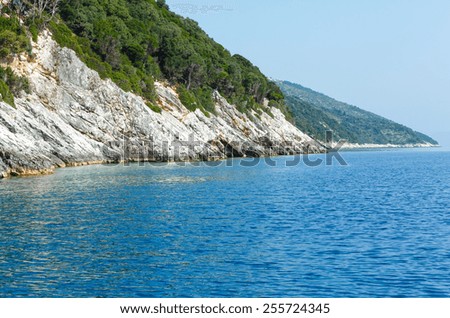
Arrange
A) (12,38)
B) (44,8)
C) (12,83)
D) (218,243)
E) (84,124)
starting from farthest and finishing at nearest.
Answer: (44,8)
(84,124)
(12,38)
(12,83)
(218,243)

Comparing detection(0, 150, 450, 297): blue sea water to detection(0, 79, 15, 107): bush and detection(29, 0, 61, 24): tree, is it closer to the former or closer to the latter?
detection(0, 79, 15, 107): bush

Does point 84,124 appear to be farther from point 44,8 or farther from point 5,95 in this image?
point 44,8

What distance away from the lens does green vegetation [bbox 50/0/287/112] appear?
295ft

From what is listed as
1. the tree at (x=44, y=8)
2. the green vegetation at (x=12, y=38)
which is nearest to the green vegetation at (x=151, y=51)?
the tree at (x=44, y=8)

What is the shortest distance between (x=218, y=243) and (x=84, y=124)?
55.0 m

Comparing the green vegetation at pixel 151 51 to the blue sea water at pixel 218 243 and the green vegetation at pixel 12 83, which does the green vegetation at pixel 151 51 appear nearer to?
the green vegetation at pixel 12 83

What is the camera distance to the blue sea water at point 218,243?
727 inches

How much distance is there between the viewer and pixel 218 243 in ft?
82.6

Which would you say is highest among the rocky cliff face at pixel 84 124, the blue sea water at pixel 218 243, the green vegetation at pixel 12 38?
the green vegetation at pixel 12 38

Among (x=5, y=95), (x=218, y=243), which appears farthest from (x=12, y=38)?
(x=218, y=243)

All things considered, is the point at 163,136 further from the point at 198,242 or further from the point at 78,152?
the point at 198,242

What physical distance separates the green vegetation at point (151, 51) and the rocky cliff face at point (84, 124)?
10.6 ft

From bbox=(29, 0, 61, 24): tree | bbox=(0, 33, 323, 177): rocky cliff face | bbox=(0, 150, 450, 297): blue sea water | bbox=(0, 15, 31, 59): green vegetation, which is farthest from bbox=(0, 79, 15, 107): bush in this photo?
bbox=(29, 0, 61, 24): tree
